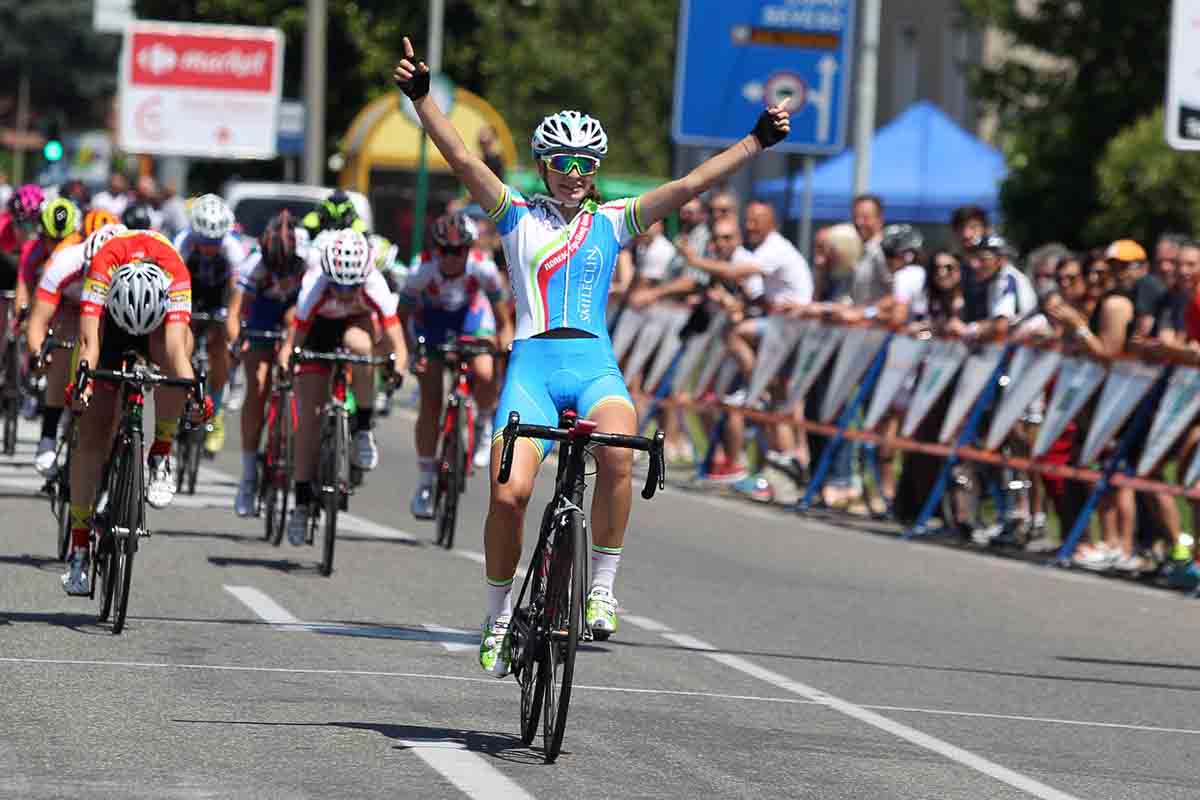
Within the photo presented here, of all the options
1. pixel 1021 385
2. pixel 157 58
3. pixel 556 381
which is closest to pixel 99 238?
pixel 556 381

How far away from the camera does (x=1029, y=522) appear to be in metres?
17.9

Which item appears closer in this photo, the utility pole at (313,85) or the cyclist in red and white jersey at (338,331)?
the cyclist in red and white jersey at (338,331)

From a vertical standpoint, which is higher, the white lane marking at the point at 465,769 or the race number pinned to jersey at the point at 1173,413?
the race number pinned to jersey at the point at 1173,413

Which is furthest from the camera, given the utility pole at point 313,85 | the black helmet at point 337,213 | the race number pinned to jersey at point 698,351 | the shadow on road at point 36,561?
the utility pole at point 313,85

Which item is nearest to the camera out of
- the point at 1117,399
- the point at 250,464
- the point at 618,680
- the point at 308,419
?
the point at 618,680

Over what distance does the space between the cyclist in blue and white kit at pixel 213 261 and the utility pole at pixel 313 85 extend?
1887 cm

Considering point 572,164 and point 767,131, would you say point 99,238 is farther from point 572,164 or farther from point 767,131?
point 767,131

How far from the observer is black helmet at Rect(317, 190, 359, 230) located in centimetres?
1555

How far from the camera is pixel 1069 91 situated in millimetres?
32000

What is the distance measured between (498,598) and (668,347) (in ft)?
45.8

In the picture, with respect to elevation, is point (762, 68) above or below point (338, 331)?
above

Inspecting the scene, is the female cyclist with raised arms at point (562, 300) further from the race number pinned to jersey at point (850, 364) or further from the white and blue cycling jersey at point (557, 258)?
the race number pinned to jersey at point (850, 364)

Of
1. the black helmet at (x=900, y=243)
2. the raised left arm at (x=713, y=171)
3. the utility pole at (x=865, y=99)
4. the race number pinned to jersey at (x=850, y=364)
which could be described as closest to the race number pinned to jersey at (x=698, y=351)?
the race number pinned to jersey at (x=850, y=364)

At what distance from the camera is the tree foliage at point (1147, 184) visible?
28.4 m
